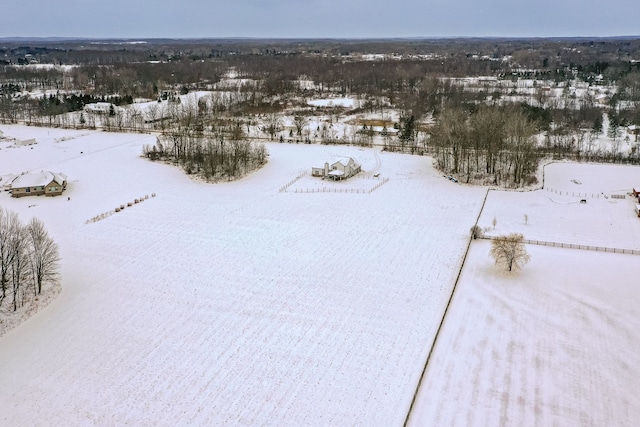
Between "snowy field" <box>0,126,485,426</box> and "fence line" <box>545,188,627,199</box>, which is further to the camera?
"fence line" <box>545,188,627,199</box>

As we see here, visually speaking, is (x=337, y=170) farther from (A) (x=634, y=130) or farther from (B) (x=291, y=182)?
(A) (x=634, y=130)

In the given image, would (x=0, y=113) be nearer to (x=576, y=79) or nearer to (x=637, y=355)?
(x=637, y=355)

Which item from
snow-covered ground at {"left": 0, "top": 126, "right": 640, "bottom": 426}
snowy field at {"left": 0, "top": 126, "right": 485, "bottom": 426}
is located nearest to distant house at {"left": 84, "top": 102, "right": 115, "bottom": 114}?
snowy field at {"left": 0, "top": 126, "right": 485, "bottom": 426}

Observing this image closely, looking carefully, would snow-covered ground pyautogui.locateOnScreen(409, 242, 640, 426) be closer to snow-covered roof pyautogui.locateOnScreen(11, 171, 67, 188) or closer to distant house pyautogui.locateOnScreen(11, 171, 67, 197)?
distant house pyautogui.locateOnScreen(11, 171, 67, 197)

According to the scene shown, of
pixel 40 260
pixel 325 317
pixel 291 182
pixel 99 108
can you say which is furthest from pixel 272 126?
pixel 325 317

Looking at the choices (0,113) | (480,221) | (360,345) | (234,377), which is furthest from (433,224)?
(0,113)

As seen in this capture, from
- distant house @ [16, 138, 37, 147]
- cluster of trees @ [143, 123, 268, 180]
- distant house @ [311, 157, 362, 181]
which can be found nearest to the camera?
distant house @ [311, 157, 362, 181]
